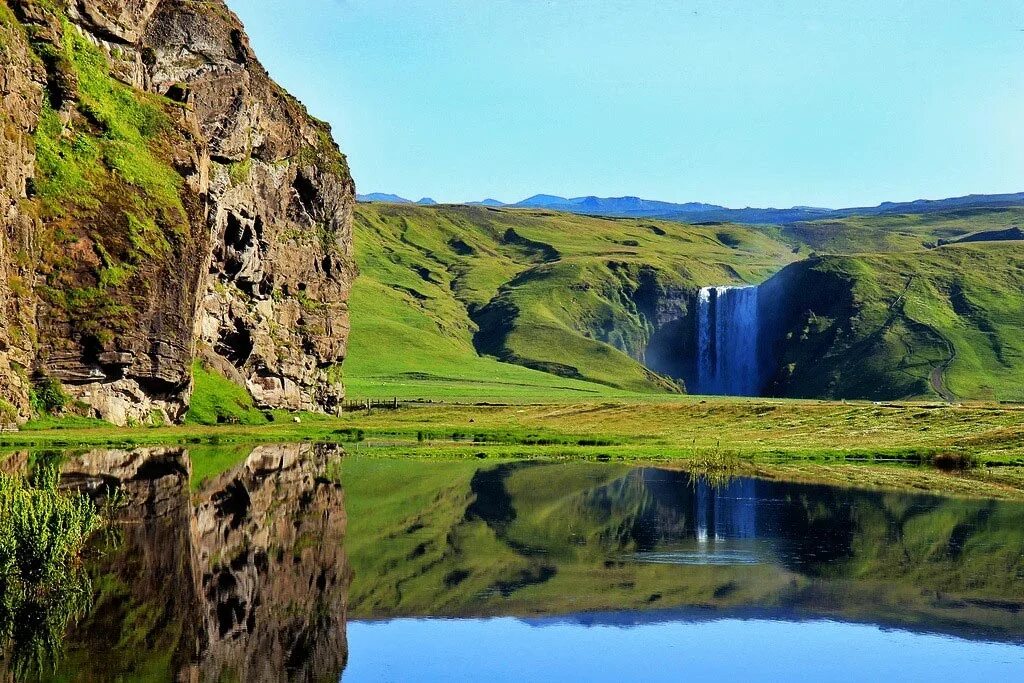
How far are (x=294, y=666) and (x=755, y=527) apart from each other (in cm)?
2737

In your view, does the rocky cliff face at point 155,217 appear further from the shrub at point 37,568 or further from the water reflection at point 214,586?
the shrub at point 37,568

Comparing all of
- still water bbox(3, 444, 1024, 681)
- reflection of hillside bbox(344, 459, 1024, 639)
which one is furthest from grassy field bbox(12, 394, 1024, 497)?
still water bbox(3, 444, 1024, 681)

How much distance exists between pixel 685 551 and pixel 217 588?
16.9 m

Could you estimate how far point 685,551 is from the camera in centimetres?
4400

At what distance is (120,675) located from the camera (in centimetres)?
2511

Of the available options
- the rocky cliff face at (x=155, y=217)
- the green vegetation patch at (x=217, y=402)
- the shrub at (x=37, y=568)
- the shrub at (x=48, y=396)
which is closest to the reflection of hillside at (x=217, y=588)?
the shrub at (x=37, y=568)

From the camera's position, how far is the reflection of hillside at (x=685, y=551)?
35.2 meters

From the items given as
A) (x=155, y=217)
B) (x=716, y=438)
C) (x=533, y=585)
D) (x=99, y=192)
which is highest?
(x=99, y=192)

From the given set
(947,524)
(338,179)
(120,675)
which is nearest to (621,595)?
(120,675)

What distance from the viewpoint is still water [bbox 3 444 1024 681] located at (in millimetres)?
28047

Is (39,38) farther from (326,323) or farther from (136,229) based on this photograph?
(326,323)

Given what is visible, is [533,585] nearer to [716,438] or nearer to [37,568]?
[37,568]

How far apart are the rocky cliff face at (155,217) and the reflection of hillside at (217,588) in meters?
39.7

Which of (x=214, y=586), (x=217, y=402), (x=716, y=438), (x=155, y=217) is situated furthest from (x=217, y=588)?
(x=217, y=402)
